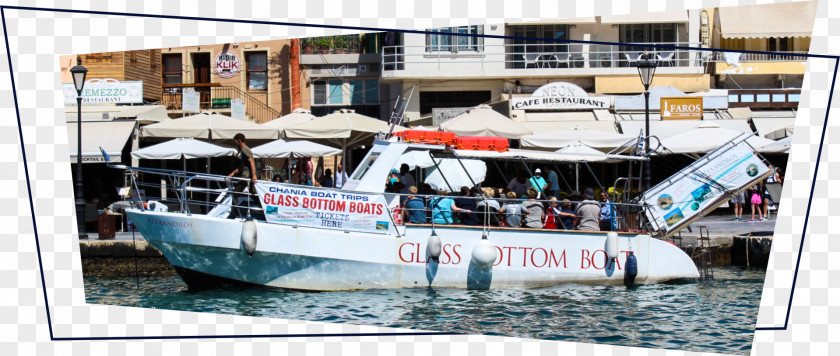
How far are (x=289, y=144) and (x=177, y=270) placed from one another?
6718 mm

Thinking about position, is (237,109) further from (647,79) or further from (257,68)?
(647,79)

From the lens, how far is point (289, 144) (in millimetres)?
19688

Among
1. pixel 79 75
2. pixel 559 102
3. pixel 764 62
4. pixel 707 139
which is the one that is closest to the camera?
pixel 79 75

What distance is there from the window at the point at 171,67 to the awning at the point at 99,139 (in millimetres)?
949

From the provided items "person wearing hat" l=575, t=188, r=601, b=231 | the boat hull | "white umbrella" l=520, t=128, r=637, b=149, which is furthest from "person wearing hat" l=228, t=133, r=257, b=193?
"white umbrella" l=520, t=128, r=637, b=149

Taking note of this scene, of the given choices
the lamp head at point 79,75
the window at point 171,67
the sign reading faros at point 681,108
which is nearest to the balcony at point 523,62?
→ the sign reading faros at point 681,108

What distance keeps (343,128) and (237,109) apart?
4543mm

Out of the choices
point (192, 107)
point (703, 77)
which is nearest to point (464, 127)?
point (703, 77)

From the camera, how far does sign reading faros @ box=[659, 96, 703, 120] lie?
14.7m

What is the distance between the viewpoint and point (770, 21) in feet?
48.9

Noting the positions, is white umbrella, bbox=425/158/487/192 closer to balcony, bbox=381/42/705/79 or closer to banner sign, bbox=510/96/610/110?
balcony, bbox=381/42/705/79

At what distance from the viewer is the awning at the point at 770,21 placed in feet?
33.0

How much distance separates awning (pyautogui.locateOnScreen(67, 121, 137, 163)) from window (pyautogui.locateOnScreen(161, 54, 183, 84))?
95cm

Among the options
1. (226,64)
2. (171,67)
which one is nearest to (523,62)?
(226,64)
